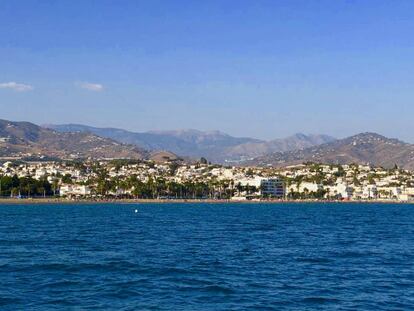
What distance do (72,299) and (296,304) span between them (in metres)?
8.10

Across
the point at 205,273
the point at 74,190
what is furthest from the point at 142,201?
the point at 205,273

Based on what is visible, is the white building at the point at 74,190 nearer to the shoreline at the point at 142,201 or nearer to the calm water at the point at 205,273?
the shoreline at the point at 142,201

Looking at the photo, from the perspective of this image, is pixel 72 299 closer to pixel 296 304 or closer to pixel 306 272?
pixel 296 304

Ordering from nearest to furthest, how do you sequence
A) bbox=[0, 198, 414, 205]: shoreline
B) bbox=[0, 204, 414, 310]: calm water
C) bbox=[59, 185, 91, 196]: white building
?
bbox=[0, 204, 414, 310]: calm water
bbox=[0, 198, 414, 205]: shoreline
bbox=[59, 185, 91, 196]: white building

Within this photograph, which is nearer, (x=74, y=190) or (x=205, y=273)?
(x=205, y=273)

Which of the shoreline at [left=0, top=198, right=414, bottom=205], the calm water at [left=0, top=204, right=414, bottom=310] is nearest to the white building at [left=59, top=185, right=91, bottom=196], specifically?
the shoreline at [left=0, top=198, right=414, bottom=205]

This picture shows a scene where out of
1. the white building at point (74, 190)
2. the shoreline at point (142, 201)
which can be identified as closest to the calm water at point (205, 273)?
the shoreline at point (142, 201)

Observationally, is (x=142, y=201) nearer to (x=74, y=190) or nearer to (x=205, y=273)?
(x=74, y=190)

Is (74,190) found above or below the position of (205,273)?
above

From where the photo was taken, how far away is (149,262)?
3556cm

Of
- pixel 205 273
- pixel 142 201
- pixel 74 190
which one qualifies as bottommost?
pixel 205 273

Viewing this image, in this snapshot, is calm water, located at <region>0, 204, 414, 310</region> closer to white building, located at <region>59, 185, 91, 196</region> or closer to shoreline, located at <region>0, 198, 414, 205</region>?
shoreline, located at <region>0, 198, 414, 205</region>

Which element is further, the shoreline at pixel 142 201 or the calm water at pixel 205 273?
the shoreline at pixel 142 201

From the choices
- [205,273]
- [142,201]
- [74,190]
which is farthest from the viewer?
[74,190]
